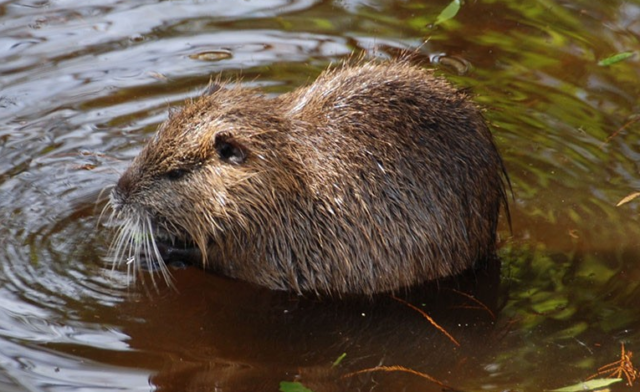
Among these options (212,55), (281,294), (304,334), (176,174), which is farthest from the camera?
(212,55)

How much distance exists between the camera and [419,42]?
6945 mm

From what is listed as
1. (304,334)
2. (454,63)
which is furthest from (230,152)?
(454,63)

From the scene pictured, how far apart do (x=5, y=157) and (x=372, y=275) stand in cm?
209

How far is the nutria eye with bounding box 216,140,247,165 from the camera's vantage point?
462cm

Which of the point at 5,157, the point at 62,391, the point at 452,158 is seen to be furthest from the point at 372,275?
the point at 5,157

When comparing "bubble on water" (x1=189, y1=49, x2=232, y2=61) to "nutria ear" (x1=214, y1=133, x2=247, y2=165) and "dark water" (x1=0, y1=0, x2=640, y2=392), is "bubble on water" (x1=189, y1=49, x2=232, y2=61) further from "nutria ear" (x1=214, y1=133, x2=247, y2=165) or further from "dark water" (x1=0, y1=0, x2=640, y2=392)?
"nutria ear" (x1=214, y1=133, x2=247, y2=165)

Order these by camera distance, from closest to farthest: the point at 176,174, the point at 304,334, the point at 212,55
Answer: the point at 304,334 → the point at 176,174 → the point at 212,55

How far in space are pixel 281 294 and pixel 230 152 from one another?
0.69 m

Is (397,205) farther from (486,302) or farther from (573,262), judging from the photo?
(573,262)

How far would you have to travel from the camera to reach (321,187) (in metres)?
4.79

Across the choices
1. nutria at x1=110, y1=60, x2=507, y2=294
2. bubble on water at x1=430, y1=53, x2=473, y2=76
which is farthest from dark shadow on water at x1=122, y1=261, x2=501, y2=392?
bubble on water at x1=430, y1=53, x2=473, y2=76

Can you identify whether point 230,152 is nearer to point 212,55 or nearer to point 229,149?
point 229,149

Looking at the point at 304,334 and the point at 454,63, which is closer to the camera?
the point at 304,334

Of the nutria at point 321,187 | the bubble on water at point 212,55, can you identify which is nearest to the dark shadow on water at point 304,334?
the nutria at point 321,187
